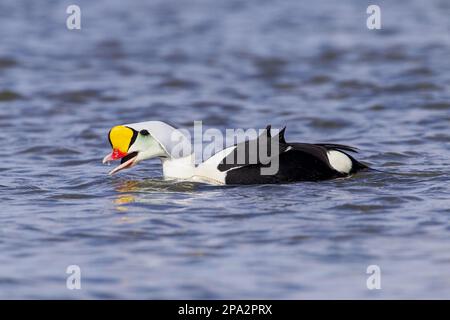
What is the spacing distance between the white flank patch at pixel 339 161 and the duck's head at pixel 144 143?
1.21 meters

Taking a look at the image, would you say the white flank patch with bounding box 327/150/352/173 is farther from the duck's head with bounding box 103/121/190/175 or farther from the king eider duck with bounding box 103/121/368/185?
the duck's head with bounding box 103/121/190/175

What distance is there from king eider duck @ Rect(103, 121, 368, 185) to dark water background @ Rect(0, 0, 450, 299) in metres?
0.12

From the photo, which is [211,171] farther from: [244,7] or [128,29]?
[244,7]

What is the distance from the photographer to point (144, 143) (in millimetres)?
8164

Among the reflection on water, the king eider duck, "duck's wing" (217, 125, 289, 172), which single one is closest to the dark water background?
the reflection on water

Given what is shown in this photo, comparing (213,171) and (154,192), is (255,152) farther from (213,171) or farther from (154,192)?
(154,192)

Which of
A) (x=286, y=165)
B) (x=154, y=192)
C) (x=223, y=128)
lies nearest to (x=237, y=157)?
(x=286, y=165)

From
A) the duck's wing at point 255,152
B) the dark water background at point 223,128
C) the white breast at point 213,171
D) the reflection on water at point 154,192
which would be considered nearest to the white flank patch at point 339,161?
the dark water background at point 223,128

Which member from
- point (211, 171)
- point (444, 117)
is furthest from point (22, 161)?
point (444, 117)

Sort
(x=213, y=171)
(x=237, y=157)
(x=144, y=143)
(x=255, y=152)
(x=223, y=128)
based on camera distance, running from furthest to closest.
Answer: (x=223, y=128), (x=144, y=143), (x=213, y=171), (x=237, y=157), (x=255, y=152)

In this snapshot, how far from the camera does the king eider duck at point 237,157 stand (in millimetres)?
7805

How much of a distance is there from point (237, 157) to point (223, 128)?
3.63 meters

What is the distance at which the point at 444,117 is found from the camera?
11.6m

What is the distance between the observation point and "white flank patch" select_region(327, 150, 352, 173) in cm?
803
